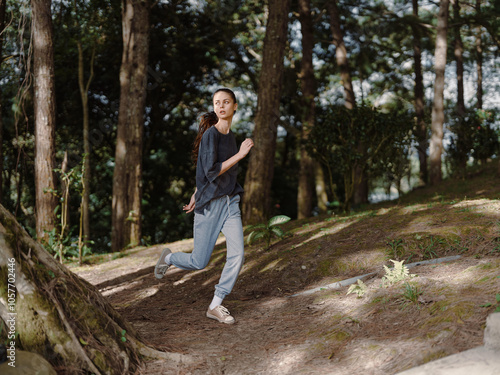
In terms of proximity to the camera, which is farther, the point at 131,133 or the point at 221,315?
the point at 131,133

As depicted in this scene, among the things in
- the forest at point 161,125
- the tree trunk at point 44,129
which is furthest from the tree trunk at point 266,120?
the tree trunk at point 44,129

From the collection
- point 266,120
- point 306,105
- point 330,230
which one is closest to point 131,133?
point 266,120

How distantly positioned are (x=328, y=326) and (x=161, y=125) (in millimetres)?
16083

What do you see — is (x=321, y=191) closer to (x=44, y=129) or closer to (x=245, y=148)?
(x=44, y=129)

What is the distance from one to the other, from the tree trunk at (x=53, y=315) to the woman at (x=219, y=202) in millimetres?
1221

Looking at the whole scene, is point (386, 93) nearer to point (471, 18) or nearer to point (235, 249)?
point (471, 18)

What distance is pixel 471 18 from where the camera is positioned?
16.5 meters

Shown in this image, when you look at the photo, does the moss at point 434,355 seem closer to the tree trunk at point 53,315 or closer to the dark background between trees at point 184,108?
the tree trunk at point 53,315

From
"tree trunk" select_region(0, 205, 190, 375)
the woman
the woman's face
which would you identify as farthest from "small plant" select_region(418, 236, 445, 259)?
"tree trunk" select_region(0, 205, 190, 375)

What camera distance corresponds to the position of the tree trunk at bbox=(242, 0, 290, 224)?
9.48 metres

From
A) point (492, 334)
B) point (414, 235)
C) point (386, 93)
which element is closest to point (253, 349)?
point (492, 334)

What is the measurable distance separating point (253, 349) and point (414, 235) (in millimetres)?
2633

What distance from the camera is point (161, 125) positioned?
A: 1878 cm

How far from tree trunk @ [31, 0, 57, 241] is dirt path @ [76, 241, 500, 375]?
Result: 405 centimetres
